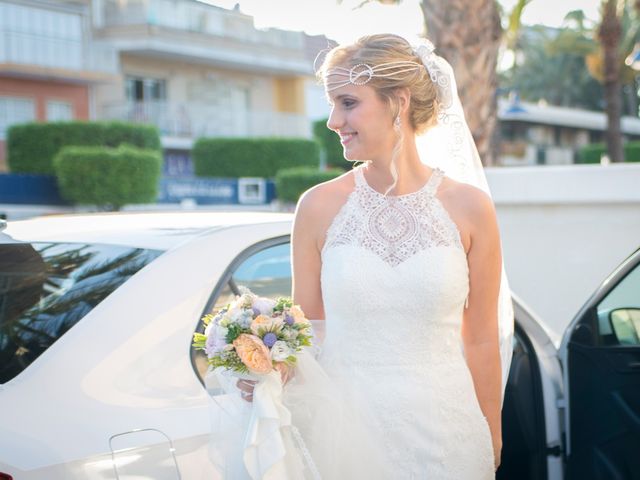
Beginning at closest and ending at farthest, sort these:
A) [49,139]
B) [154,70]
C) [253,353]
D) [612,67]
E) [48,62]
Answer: [253,353], [612,67], [49,139], [48,62], [154,70]

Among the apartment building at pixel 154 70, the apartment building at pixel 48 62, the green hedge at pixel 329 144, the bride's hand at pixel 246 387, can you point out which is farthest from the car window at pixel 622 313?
the green hedge at pixel 329 144

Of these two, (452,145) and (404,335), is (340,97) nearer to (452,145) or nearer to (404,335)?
(452,145)

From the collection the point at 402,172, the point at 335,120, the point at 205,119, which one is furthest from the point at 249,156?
the point at 335,120

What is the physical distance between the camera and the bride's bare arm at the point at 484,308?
8.36 feet

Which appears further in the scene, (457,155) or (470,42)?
(470,42)

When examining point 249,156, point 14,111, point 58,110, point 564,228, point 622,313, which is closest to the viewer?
point 622,313

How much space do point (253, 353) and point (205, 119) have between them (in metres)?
32.6

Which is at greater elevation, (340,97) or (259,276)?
(340,97)

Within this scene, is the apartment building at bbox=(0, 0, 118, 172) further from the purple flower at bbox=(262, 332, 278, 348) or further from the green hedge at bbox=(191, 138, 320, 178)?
the purple flower at bbox=(262, 332, 278, 348)

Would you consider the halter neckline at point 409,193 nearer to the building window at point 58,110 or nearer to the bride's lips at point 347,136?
the bride's lips at point 347,136

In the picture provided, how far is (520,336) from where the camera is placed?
349cm

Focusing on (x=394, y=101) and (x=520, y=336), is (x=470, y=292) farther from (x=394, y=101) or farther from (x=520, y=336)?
(x=520, y=336)

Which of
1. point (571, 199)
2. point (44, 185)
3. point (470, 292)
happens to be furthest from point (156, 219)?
point (44, 185)

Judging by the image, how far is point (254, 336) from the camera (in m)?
2.24
